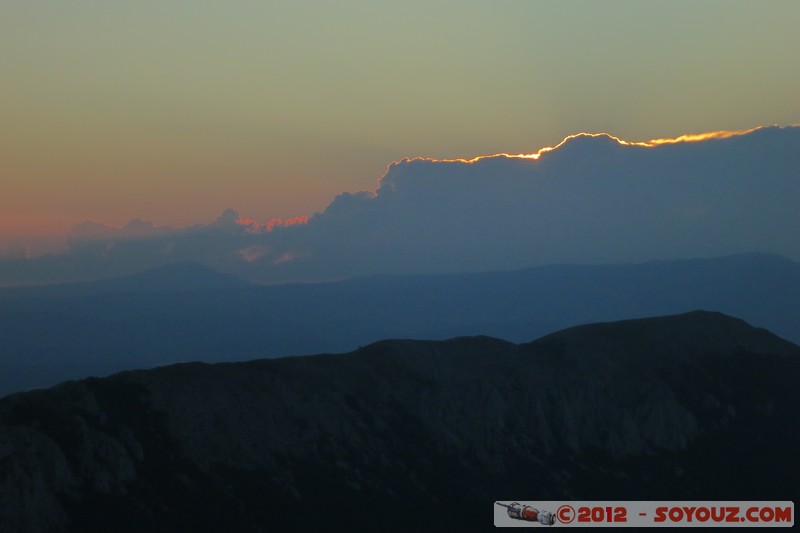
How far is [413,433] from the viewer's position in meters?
139

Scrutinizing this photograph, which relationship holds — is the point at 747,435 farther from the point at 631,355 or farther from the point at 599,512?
the point at 599,512

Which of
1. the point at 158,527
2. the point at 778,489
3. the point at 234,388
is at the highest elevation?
the point at 234,388

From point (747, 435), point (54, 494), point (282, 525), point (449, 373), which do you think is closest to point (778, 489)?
point (747, 435)

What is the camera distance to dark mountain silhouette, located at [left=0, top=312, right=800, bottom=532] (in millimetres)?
112375

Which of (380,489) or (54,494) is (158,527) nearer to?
(54,494)

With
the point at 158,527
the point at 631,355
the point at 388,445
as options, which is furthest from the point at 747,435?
the point at 158,527

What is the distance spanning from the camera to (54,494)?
10725 centimetres

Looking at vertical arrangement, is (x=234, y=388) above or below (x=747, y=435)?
above

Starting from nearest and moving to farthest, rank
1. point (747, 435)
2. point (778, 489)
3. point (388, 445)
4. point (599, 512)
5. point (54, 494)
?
point (54, 494), point (599, 512), point (388, 445), point (778, 489), point (747, 435)

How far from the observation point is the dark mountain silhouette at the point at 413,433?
112375mm

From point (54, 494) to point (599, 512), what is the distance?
181 ft

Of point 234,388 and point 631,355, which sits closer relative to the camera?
point 234,388

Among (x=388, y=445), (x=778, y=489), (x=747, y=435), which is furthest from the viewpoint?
(x=747, y=435)

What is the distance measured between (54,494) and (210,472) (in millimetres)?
16547
